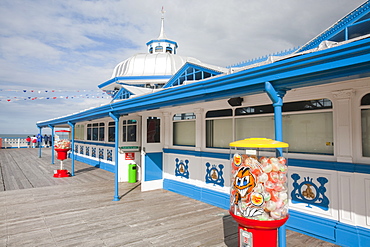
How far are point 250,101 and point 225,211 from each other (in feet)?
8.48

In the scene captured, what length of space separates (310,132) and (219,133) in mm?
2299

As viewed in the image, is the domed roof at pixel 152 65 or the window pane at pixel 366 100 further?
the domed roof at pixel 152 65

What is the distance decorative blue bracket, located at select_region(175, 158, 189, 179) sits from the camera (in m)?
7.26

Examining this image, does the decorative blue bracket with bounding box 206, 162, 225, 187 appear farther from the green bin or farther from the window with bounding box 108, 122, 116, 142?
the window with bounding box 108, 122, 116, 142

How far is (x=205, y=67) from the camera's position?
19.7ft

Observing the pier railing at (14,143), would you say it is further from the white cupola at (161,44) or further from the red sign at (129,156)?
the red sign at (129,156)

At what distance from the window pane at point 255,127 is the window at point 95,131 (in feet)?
30.1

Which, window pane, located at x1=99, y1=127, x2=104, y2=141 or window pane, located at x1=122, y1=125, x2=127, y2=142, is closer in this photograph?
window pane, located at x1=122, y1=125, x2=127, y2=142

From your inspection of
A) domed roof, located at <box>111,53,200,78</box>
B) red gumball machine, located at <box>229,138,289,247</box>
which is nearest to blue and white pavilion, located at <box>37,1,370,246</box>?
red gumball machine, located at <box>229,138,289,247</box>

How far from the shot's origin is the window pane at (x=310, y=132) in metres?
4.39

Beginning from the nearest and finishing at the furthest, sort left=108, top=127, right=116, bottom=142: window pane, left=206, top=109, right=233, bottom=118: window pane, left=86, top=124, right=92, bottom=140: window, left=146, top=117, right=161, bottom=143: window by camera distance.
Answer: left=206, top=109, right=233, bottom=118: window pane
left=146, top=117, right=161, bottom=143: window
left=108, top=127, right=116, bottom=142: window pane
left=86, top=124, right=92, bottom=140: window

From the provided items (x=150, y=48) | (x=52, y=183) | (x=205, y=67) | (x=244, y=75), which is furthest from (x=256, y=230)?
(x=150, y=48)

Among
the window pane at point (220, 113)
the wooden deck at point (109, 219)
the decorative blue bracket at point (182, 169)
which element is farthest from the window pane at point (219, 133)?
the wooden deck at point (109, 219)

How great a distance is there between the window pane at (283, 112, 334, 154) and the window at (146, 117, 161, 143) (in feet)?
13.8
